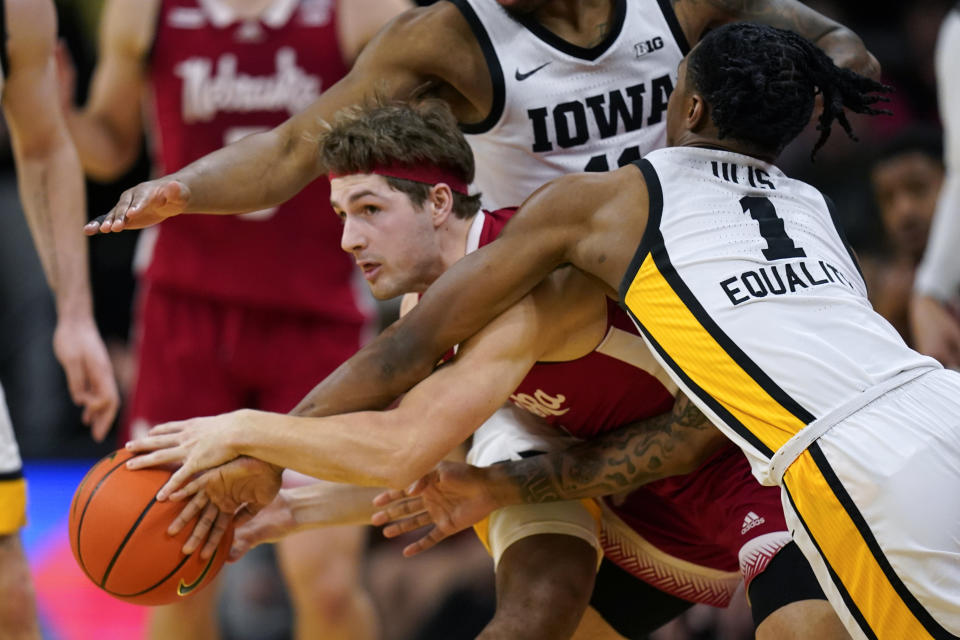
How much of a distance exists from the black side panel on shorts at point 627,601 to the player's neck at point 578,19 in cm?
161

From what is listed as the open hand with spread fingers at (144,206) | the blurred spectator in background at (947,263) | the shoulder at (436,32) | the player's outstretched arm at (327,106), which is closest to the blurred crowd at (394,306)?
the blurred spectator in background at (947,263)

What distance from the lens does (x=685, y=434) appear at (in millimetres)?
3701

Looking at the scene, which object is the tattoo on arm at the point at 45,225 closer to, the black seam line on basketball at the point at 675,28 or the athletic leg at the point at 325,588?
the athletic leg at the point at 325,588

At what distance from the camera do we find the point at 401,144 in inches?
146

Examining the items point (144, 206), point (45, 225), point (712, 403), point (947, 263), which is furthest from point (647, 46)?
point (947, 263)

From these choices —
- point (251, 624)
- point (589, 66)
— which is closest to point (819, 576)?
point (589, 66)

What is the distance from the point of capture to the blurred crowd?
6680 millimetres

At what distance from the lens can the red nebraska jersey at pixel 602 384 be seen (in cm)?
374

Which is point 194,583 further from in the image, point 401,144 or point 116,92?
point 116,92

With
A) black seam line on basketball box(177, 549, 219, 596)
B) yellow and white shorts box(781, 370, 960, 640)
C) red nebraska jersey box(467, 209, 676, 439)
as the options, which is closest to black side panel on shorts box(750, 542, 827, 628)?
yellow and white shorts box(781, 370, 960, 640)

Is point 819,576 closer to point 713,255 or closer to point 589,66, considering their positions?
point 713,255

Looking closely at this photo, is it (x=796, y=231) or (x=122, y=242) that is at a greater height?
(x=796, y=231)

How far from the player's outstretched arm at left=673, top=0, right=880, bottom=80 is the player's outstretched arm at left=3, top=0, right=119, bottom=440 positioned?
2.03 meters

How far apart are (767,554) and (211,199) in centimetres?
183
